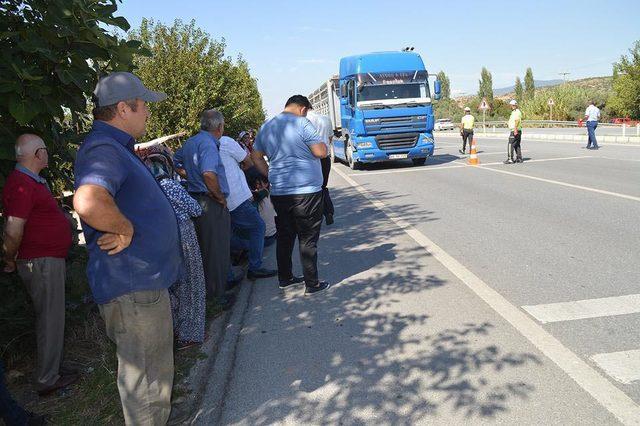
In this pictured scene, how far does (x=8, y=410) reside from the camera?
2875 millimetres

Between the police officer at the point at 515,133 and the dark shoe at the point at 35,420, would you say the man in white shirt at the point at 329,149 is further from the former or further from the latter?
the police officer at the point at 515,133

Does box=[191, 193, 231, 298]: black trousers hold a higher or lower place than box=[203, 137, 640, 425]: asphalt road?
higher

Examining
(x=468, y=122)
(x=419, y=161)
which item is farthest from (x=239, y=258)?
(x=468, y=122)

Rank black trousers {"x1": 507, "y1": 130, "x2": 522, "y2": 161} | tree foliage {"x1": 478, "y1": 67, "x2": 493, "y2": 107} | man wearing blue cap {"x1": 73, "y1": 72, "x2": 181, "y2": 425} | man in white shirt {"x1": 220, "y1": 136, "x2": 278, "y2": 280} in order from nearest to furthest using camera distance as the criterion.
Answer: man wearing blue cap {"x1": 73, "y1": 72, "x2": 181, "y2": 425}, man in white shirt {"x1": 220, "y1": 136, "x2": 278, "y2": 280}, black trousers {"x1": 507, "y1": 130, "x2": 522, "y2": 161}, tree foliage {"x1": 478, "y1": 67, "x2": 493, "y2": 107}

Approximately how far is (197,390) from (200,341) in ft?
2.31

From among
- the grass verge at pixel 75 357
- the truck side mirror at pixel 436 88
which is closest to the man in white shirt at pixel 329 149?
the grass verge at pixel 75 357

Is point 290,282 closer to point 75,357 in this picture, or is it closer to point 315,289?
point 315,289

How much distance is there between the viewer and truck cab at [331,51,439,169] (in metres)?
15.8

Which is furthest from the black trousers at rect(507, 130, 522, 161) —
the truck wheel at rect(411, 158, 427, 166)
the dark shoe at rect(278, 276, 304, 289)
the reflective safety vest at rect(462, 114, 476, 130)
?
the dark shoe at rect(278, 276, 304, 289)

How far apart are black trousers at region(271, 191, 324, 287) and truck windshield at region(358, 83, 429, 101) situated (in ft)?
37.3

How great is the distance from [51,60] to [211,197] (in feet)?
6.18

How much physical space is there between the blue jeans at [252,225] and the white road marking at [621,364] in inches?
136

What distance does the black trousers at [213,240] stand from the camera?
4875 millimetres

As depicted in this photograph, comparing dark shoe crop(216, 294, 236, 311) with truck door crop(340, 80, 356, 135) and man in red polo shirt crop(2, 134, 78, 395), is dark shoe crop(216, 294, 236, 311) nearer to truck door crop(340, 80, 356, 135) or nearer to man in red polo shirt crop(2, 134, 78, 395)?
man in red polo shirt crop(2, 134, 78, 395)
